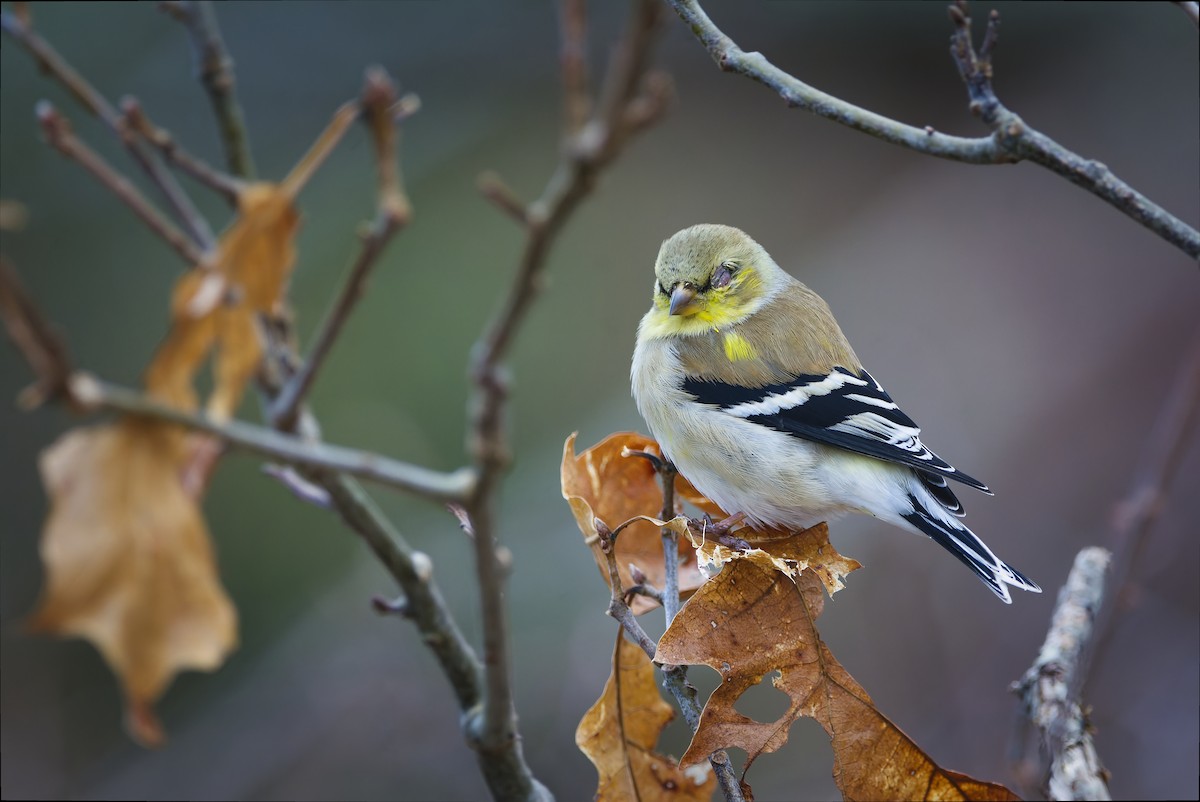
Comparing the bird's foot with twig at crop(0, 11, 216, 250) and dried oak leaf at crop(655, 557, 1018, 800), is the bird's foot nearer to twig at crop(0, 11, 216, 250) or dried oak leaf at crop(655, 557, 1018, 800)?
dried oak leaf at crop(655, 557, 1018, 800)

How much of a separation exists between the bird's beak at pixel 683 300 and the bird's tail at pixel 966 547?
2.65 ft

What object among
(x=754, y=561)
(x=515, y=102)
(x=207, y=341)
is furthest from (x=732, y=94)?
(x=207, y=341)

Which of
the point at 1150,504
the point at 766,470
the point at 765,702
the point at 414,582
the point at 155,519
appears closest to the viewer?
the point at 155,519

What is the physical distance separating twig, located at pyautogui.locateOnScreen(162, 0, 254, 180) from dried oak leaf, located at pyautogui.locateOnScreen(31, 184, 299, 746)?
222 millimetres

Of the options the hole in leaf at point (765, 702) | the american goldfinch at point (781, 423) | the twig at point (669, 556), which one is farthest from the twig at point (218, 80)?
the hole in leaf at point (765, 702)

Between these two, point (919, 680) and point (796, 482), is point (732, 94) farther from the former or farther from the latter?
point (796, 482)

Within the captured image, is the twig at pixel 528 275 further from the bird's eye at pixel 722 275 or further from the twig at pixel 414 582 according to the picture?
the bird's eye at pixel 722 275

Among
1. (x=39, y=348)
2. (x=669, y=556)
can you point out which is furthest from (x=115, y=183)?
(x=669, y=556)

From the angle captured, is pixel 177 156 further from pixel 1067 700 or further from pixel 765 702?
pixel 765 702

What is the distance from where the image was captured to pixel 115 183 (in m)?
0.99

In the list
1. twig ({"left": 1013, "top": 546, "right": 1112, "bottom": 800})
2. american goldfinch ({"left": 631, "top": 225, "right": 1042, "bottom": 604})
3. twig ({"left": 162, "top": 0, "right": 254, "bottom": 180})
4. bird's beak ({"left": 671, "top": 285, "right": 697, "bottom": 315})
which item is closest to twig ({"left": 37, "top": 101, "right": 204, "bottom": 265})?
twig ({"left": 162, "top": 0, "right": 254, "bottom": 180})

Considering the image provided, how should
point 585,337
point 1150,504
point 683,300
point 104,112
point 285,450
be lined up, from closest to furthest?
point 285,450 < point 104,112 < point 1150,504 < point 683,300 < point 585,337

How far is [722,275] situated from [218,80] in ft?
6.89

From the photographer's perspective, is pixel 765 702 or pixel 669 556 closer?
pixel 669 556
